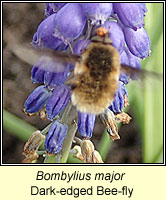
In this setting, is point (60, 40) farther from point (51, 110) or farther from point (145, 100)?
point (145, 100)

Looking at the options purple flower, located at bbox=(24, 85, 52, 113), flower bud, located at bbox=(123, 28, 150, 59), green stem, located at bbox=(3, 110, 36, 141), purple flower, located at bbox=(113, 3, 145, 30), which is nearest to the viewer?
purple flower, located at bbox=(113, 3, 145, 30)

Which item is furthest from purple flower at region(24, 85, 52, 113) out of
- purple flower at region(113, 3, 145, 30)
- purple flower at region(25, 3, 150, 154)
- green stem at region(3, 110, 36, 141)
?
green stem at region(3, 110, 36, 141)

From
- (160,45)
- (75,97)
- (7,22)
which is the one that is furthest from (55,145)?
(7,22)

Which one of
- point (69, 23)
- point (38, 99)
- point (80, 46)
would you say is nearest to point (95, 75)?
point (80, 46)

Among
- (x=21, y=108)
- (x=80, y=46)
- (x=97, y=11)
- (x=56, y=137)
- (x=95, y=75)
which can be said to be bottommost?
(x=56, y=137)

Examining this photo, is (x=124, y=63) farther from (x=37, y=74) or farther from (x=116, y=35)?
(x=37, y=74)

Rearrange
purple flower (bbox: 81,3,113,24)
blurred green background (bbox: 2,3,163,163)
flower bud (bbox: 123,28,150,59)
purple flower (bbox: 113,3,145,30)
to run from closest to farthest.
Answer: purple flower (bbox: 81,3,113,24), purple flower (bbox: 113,3,145,30), flower bud (bbox: 123,28,150,59), blurred green background (bbox: 2,3,163,163)

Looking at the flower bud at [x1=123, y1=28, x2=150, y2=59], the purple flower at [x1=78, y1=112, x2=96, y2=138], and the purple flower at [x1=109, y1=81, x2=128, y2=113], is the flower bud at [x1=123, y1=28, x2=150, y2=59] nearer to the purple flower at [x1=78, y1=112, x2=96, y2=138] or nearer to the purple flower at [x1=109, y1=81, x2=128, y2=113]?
the purple flower at [x1=109, y1=81, x2=128, y2=113]
